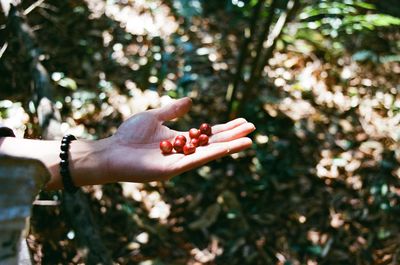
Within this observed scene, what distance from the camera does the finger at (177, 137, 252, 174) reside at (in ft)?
6.69

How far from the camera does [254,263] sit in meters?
3.10

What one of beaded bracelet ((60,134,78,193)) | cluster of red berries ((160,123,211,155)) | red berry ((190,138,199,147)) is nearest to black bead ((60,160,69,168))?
beaded bracelet ((60,134,78,193))

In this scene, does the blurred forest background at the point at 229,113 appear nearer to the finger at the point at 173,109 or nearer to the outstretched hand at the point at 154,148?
the outstretched hand at the point at 154,148

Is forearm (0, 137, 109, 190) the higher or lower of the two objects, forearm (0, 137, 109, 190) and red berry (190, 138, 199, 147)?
the higher

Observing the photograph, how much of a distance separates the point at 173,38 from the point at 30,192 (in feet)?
10.9

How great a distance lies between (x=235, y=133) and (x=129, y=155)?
544mm

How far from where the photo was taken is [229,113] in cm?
367

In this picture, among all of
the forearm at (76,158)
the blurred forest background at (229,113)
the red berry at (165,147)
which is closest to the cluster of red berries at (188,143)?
the red berry at (165,147)

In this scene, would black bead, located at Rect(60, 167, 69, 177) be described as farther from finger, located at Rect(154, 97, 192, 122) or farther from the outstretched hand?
finger, located at Rect(154, 97, 192, 122)

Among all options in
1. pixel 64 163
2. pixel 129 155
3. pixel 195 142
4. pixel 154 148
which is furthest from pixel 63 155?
pixel 195 142

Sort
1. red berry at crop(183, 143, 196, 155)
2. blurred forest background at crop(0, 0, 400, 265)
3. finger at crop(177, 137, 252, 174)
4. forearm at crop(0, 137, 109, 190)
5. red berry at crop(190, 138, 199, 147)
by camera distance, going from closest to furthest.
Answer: forearm at crop(0, 137, 109, 190), finger at crop(177, 137, 252, 174), red berry at crop(183, 143, 196, 155), red berry at crop(190, 138, 199, 147), blurred forest background at crop(0, 0, 400, 265)

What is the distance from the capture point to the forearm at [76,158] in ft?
6.32

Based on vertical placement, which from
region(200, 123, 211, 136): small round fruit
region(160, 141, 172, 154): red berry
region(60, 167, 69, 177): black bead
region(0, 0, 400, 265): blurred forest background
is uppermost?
region(60, 167, 69, 177): black bead

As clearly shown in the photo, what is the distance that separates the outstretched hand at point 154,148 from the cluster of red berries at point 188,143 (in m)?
0.03
